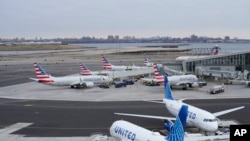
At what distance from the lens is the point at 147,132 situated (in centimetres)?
3294

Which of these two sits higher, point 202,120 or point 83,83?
point 202,120

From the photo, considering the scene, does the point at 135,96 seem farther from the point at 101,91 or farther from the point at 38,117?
the point at 38,117

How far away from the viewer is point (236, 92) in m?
74.8

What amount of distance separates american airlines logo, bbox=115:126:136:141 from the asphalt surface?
7.75 metres

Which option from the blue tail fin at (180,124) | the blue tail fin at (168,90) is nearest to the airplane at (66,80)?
the blue tail fin at (168,90)

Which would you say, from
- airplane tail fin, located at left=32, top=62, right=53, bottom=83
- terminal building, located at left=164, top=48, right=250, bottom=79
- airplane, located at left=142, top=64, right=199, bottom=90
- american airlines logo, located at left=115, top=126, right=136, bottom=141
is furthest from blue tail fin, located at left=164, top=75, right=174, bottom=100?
terminal building, located at left=164, top=48, right=250, bottom=79

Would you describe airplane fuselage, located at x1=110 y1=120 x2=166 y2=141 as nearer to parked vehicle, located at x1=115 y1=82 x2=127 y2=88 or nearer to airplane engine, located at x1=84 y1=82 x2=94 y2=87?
parked vehicle, located at x1=115 y1=82 x2=127 y2=88

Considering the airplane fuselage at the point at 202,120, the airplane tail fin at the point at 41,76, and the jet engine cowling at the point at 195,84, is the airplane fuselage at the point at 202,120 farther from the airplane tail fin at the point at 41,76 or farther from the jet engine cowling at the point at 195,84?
the airplane tail fin at the point at 41,76

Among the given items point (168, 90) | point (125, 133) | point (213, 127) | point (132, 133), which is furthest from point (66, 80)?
point (132, 133)

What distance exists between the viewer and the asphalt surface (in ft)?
150

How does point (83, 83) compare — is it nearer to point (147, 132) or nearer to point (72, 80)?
point (72, 80)

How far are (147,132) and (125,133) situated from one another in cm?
271

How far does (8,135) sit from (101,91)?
40.0m

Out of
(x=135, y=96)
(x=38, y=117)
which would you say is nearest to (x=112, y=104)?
(x=135, y=96)
